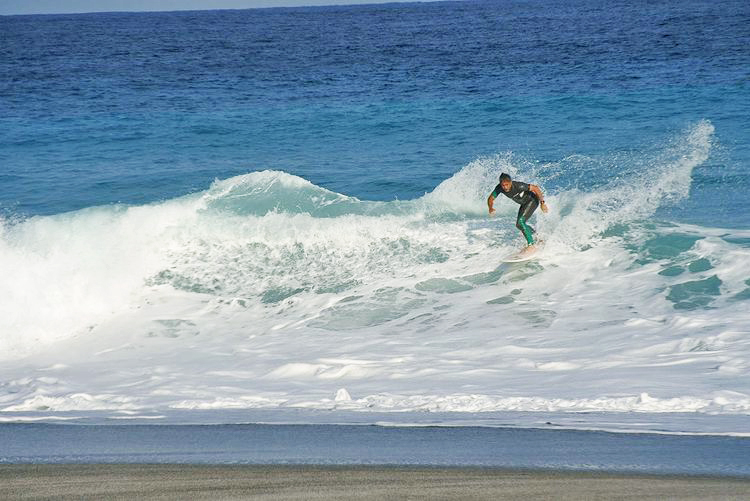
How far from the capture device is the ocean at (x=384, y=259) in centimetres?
764

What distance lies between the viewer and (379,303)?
11.0m

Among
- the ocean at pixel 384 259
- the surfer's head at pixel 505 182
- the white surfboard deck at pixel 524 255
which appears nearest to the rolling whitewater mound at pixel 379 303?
the ocean at pixel 384 259

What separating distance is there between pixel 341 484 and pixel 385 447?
74 centimetres

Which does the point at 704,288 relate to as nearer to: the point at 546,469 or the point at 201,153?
the point at 546,469

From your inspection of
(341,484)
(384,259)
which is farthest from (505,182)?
(341,484)

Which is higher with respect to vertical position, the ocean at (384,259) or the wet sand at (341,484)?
the ocean at (384,259)

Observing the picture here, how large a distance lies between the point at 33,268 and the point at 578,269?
7.75 meters

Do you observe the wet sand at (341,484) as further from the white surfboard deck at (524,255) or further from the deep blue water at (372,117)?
the deep blue water at (372,117)

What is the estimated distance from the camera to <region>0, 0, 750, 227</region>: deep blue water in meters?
18.1

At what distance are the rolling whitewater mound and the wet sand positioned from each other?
161cm

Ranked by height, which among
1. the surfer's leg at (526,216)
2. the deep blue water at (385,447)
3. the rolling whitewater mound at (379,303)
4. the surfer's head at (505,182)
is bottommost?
the deep blue water at (385,447)

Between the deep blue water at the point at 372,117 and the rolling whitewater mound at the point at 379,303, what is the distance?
5.83 feet

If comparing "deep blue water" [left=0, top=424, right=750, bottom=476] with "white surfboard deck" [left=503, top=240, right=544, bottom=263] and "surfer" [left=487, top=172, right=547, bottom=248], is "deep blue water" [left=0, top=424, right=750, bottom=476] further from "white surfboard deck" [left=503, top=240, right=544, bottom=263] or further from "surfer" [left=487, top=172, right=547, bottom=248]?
"surfer" [left=487, top=172, right=547, bottom=248]

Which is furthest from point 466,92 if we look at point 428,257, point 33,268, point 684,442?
point 684,442
